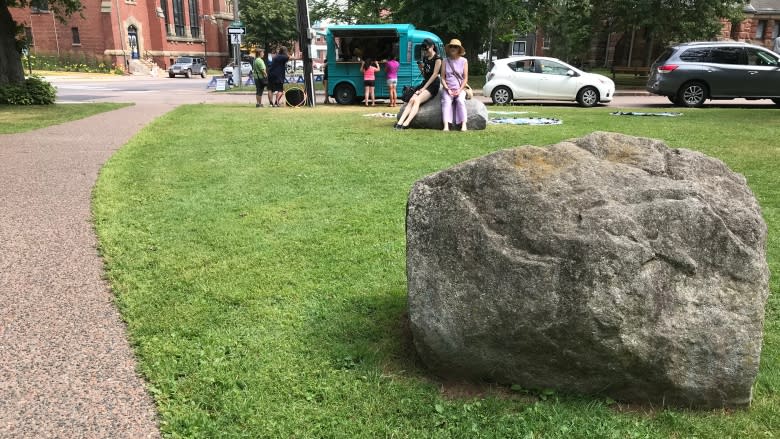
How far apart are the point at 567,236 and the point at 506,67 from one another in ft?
57.2

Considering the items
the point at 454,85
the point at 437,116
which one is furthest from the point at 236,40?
the point at 454,85

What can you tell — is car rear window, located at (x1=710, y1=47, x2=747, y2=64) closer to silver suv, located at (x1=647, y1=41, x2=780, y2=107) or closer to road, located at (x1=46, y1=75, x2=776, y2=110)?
silver suv, located at (x1=647, y1=41, x2=780, y2=107)

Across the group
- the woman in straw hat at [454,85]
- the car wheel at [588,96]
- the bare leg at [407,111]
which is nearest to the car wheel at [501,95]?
the car wheel at [588,96]

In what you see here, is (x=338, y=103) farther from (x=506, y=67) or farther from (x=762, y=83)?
(x=762, y=83)

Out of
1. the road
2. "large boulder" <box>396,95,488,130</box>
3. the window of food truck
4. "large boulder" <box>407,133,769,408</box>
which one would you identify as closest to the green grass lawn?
the road

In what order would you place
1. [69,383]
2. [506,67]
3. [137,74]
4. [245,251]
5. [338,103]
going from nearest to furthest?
[69,383]
[245,251]
[506,67]
[338,103]
[137,74]

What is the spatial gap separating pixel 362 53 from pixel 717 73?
11248 millimetres

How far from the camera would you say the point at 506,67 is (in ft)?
62.3

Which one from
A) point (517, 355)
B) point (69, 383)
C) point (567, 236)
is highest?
point (567, 236)

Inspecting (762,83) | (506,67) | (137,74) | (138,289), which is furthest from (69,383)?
(137,74)

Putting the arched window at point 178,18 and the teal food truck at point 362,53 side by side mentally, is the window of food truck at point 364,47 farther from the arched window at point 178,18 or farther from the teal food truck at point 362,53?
the arched window at point 178,18

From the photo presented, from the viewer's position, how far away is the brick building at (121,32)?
54375mm

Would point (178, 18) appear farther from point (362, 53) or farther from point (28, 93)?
point (362, 53)

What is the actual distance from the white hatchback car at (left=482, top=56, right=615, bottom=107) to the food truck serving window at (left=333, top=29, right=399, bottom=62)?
379cm
